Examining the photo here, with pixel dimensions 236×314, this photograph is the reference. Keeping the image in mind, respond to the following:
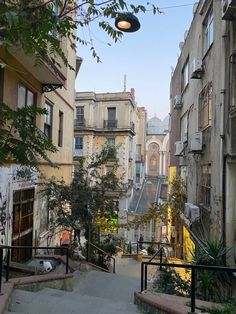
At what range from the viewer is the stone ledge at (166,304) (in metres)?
5.50

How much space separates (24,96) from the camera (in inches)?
424

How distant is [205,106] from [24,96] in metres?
6.26

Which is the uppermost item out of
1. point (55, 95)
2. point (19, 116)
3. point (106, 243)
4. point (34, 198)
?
point (55, 95)

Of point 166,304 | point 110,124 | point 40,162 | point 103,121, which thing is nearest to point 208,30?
point 40,162

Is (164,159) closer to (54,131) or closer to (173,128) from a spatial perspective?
(173,128)

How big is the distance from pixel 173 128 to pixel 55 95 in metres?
10.4

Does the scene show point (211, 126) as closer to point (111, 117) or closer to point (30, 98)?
point (30, 98)

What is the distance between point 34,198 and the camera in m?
11.9

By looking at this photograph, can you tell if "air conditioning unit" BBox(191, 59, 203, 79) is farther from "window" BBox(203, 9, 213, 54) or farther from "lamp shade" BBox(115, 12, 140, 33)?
"lamp shade" BBox(115, 12, 140, 33)

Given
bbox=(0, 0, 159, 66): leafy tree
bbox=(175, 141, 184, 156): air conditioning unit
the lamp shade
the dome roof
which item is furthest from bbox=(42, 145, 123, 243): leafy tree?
the dome roof

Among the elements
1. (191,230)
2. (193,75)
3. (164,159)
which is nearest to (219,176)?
(191,230)

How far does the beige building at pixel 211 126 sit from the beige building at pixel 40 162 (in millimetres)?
4582

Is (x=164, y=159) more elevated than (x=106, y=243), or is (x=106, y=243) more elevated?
(x=164, y=159)

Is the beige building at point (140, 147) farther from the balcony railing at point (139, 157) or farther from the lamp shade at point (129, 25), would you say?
the lamp shade at point (129, 25)
